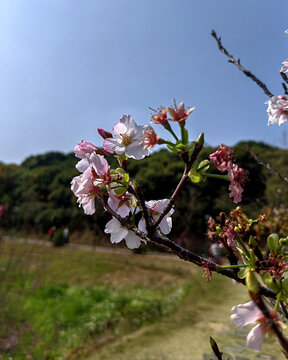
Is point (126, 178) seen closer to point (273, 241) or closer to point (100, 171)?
point (100, 171)

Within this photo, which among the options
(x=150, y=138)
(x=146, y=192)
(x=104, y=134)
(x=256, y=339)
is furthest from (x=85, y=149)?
(x=146, y=192)

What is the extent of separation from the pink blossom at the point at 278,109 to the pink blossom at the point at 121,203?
0.50 m

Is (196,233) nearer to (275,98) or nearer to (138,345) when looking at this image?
(138,345)

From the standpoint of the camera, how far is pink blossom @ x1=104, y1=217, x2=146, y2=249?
0.75 m

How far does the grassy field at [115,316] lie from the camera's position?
3.33 meters

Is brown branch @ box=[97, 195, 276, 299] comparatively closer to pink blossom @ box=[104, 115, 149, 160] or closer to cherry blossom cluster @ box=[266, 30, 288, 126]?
pink blossom @ box=[104, 115, 149, 160]

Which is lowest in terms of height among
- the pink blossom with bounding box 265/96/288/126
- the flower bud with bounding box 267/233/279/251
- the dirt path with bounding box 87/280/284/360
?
the dirt path with bounding box 87/280/284/360

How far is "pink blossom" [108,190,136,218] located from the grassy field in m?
2.02

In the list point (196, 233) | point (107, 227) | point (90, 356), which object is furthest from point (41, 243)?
point (107, 227)

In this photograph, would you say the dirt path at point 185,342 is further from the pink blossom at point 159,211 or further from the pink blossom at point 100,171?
the pink blossom at point 100,171

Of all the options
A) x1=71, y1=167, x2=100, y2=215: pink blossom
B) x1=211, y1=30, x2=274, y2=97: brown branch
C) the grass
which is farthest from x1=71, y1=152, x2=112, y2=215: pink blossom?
the grass

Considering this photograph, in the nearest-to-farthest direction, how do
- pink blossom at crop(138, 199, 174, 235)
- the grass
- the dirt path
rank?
pink blossom at crop(138, 199, 174, 235)
the dirt path
the grass

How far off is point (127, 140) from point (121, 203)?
154 mm

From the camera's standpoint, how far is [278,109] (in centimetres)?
90
